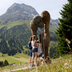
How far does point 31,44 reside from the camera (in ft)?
22.4

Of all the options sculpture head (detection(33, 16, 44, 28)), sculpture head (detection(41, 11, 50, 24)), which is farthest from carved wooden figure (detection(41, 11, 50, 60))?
sculpture head (detection(33, 16, 44, 28))

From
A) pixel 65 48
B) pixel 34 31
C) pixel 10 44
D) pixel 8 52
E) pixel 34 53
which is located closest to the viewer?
pixel 34 53

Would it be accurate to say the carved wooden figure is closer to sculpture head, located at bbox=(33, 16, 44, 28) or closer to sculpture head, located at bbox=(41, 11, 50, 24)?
sculpture head, located at bbox=(41, 11, 50, 24)

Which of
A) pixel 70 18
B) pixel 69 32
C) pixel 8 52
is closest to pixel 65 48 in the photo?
pixel 69 32

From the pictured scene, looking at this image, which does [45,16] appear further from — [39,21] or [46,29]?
[46,29]

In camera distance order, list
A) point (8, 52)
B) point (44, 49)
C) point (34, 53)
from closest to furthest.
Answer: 1. point (34, 53)
2. point (44, 49)
3. point (8, 52)

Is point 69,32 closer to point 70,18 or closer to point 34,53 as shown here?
point 70,18

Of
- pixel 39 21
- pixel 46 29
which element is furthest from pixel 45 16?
pixel 46 29

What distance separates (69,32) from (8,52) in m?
140

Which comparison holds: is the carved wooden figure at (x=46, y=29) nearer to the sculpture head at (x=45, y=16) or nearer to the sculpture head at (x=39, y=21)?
the sculpture head at (x=45, y=16)

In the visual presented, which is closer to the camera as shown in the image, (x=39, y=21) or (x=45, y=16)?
(x=39, y=21)

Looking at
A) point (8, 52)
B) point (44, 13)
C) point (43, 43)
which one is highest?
point (44, 13)

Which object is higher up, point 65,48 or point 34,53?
point 34,53

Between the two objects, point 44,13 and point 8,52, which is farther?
point 8,52
